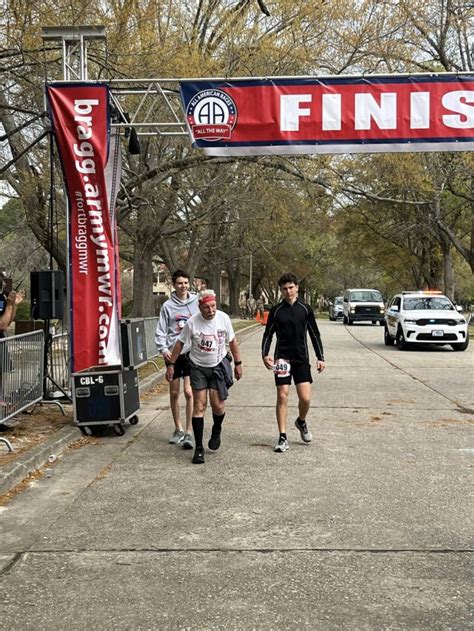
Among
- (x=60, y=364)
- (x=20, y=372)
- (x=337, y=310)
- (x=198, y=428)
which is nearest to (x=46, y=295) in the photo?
(x=20, y=372)

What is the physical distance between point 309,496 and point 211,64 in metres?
12.5

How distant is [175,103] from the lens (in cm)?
1942

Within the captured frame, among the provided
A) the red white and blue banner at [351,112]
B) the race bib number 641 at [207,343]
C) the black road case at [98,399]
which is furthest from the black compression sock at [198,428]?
the red white and blue banner at [351,112]

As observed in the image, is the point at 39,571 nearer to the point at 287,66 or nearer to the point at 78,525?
the point at 78,525

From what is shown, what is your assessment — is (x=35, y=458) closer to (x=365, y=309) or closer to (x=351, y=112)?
(x=351, y=112)

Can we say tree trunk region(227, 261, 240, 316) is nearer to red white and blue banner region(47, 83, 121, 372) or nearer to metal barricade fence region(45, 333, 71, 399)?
metal barricade fence region(45, 333, 71, 399)

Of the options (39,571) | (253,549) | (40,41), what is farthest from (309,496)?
(40,41)

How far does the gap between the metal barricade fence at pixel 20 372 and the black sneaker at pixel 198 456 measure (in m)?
2.41

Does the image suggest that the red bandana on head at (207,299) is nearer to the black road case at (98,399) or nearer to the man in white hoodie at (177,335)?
the man in white hoodie at (177,335)

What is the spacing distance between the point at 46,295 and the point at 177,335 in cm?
203

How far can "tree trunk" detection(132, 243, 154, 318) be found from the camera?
25.6 m

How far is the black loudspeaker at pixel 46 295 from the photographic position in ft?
30.9

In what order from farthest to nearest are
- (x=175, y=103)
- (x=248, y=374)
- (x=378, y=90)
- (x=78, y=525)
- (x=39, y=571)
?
1. (x=175, y=103)
2. (x=248, y=374)
3. (x=378, y=90)
4. (x=78, y=525)
5. (x=39, y=571)

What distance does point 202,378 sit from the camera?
25.0 ft
